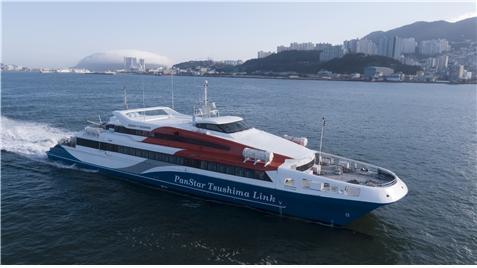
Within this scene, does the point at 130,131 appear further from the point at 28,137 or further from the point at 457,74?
the point at 457,74

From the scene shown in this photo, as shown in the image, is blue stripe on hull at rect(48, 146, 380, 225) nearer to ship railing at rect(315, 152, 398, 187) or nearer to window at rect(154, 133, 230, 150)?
window at rect(154, 133, 230, 150)

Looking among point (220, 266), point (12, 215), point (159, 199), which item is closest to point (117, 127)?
point (159, 199)

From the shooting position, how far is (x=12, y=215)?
16.8 meters

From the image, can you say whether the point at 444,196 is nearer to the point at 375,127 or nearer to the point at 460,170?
the point at 460,170

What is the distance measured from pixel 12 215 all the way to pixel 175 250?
29.8 feet

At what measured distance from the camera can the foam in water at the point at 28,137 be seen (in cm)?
2661

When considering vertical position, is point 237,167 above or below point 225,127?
below

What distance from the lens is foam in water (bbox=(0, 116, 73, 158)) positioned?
26609 mm

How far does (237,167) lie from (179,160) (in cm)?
371

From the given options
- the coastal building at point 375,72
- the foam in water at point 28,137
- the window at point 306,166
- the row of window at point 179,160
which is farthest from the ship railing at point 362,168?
the coastal building at point 375,72

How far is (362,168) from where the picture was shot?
1877cm

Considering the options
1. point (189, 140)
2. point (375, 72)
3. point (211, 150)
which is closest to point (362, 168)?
point (211, 150)

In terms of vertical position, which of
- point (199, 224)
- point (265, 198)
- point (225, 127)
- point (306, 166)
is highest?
point (225, 127)

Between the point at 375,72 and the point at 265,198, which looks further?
the point at 375,72
